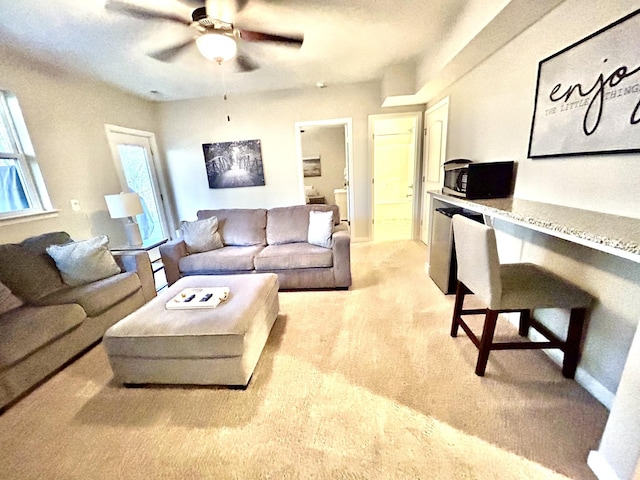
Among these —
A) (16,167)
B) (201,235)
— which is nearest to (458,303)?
(201,235)

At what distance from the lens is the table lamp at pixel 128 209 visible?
3.00m

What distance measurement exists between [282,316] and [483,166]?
206 cm

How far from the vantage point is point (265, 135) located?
417cm

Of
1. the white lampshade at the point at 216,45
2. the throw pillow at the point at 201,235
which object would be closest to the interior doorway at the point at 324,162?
the throw pillow at the point at 201,235

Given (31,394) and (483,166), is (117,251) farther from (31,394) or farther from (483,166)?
(483,166)

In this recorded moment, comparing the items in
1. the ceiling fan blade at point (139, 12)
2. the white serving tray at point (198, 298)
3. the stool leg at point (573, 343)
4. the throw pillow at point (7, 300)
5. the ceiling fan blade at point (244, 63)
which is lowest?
the stool leg at point (573, 343)

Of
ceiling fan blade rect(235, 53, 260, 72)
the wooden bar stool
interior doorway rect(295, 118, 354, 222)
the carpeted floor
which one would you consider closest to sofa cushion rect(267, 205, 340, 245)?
the carpeted floor

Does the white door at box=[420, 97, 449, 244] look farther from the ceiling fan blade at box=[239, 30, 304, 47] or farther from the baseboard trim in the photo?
the baseboard trim

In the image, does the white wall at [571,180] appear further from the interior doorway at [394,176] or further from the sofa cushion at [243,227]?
the sofa cushion at [243,227]

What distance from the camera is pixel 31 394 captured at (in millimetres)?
1616

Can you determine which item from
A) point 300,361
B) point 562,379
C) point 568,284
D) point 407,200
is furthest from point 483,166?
point 407,200

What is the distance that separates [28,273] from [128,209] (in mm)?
1209

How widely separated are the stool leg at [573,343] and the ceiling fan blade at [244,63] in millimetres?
2919

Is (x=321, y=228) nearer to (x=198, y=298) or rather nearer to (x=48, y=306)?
(x=198, y=298)
